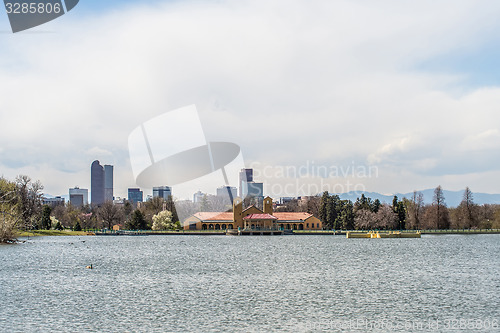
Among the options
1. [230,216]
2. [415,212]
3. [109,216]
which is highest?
[109,216]

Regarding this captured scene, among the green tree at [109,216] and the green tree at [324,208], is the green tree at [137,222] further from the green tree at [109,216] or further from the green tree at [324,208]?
the green tree at [324,208]

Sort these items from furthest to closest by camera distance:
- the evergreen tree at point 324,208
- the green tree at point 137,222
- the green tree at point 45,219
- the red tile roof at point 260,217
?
the evergreen tree at point 324,208 → the green tree at point 137,222 → the red tile roof at point 260,217 → the green tree at point 45,219

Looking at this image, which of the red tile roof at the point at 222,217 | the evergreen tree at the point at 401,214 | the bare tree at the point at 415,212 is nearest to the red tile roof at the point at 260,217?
the red tile roof at the point at 222,217

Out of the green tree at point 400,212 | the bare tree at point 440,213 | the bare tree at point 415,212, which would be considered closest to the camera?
the bare tree at point 440,213

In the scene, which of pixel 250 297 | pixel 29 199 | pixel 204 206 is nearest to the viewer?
pixel 250 297

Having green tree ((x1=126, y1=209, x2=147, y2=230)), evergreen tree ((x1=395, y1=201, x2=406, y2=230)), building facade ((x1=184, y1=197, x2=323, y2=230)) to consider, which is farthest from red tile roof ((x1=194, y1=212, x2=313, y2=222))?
evergreen tree ((x1=395, y1=201, x2=406, y2=230))

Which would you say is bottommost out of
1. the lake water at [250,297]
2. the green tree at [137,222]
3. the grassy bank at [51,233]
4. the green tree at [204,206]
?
the lake water at [250,297]

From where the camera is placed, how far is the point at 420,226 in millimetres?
142625

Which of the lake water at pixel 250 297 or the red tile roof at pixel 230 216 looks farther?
the red tile roof at pixel 230 216

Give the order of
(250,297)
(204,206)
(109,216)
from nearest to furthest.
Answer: (250,297)
(109,216)
(204,206)

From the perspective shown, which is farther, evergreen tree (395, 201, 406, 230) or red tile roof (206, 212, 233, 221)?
red tile roof (206, 212, 233, 221)

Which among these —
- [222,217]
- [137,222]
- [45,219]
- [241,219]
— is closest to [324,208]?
[241,219]

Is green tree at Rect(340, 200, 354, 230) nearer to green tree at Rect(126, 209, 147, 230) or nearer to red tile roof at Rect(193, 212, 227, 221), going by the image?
red tile roof at Rect(193, 212, 227, 221)

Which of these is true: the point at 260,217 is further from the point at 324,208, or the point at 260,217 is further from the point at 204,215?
the point at 324,208
